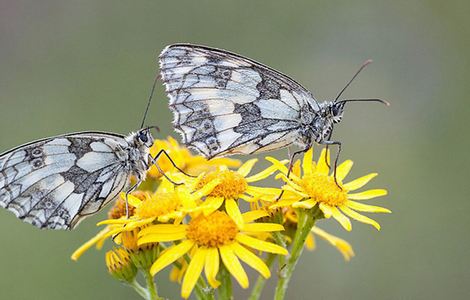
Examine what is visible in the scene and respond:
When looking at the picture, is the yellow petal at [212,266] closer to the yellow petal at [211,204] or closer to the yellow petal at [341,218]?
the yellow petal at [211,204]

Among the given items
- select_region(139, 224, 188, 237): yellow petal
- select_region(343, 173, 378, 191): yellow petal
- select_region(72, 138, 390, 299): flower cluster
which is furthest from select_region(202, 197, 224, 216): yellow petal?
select_region(343, 173, 378, 191): yellow petal

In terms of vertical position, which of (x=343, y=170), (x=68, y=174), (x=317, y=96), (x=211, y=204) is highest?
(x=317, y=96)

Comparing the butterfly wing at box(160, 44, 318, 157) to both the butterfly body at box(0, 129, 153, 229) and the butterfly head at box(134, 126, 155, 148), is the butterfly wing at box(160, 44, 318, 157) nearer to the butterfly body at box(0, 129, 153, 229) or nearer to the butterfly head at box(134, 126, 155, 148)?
the butterfly head at box(134, 126, 155, 148)

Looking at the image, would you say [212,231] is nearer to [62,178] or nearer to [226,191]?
[226,191]

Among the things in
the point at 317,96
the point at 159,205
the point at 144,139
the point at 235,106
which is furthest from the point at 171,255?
the point at 317,96

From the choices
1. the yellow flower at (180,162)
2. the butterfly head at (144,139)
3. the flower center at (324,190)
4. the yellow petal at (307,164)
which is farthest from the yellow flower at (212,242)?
the yellow flower at (180,162)
